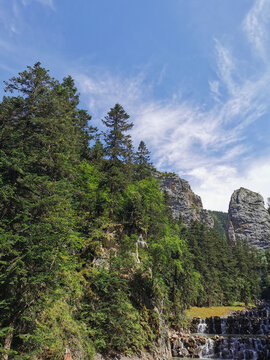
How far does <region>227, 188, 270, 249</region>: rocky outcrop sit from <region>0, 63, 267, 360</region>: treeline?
101834 millimetres

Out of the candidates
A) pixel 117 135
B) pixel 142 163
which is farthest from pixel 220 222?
pixel 117 135

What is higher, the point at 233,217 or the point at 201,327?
the point at 233,217

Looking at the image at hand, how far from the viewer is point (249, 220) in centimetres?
11812

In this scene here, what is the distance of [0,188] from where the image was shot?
10008 millimetres

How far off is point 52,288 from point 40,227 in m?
2.82

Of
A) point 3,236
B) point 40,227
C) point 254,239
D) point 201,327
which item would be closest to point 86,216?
point 40,227

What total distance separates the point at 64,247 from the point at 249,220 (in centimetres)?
12436

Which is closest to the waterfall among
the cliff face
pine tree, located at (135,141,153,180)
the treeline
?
the treeline

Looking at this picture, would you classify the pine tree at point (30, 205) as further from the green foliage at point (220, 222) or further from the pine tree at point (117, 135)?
the green foliage at point (220, 222)

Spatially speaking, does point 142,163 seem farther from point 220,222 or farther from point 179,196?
point 220,222

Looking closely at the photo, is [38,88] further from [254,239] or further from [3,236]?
[254,239]

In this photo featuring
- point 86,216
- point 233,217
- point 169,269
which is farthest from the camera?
point 233,217

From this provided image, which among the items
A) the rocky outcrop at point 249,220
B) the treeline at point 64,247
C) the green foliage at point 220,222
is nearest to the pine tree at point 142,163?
the treeline at point 64,247

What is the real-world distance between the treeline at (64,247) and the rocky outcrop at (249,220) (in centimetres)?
10183
